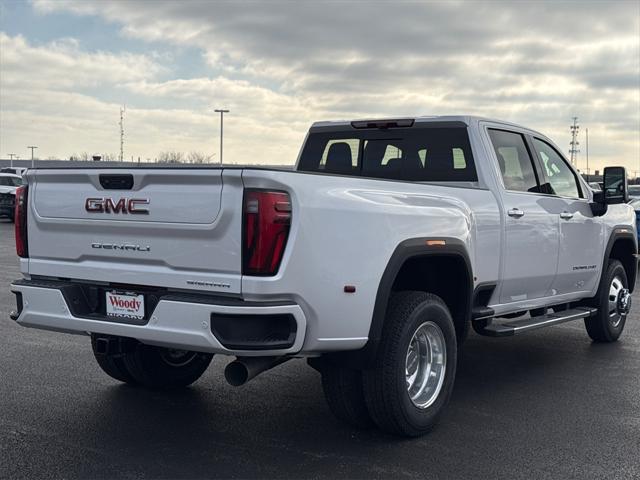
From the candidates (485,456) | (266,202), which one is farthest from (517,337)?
(266,202)

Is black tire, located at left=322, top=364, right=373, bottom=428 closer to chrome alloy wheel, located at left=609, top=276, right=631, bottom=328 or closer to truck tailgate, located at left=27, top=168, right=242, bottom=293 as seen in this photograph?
truck tailgate, located at left=27, top=168, right=242, bottom=293

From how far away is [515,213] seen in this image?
20.1 feet

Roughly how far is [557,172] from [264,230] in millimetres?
4033

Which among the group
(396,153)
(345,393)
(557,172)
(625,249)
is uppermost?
(396,153)

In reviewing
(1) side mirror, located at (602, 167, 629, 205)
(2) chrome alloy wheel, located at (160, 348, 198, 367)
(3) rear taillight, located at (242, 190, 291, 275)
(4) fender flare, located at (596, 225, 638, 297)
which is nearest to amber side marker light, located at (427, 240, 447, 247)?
(3) rear taillight, located at (242, 190, 291, 275)

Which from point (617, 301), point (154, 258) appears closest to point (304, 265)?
point (154, 258)

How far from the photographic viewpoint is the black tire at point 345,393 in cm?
484

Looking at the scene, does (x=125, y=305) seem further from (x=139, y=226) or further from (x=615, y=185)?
(x=615, y=185)

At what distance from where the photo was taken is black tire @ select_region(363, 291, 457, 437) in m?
4.75

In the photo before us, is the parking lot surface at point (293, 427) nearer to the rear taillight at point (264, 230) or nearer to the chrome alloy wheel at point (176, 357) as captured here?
the chrome alloy wheel at point (176, 357)

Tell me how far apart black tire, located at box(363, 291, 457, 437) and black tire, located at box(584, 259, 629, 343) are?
3422 mm

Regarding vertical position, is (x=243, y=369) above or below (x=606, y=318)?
above

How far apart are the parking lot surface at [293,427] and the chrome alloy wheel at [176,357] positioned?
0.22 m

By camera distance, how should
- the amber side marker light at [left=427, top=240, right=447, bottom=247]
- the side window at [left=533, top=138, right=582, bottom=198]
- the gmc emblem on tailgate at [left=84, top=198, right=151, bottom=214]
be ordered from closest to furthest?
the gmc emblem on tailgate at [left=84, top=198, right=151, bottom=214] < the amber side marker light at [left=427, top=240, right=447, bottom=247] < the side window at [left=533, top=138, right=582, bottom=198]
